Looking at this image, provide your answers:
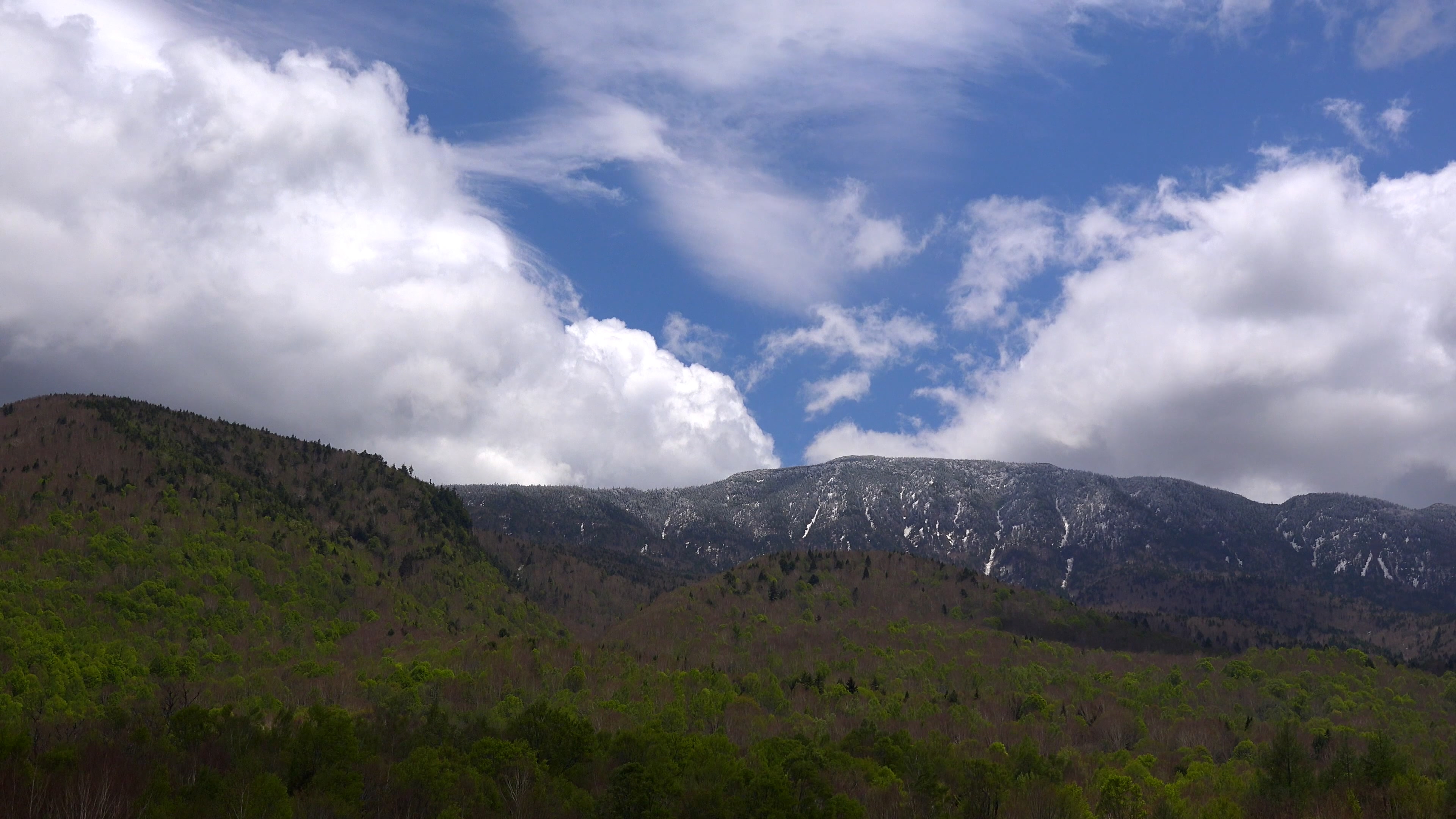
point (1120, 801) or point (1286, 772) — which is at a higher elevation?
point (1286, 772)

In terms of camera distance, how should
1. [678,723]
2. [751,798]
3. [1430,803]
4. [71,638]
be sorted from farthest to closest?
1. [71,638]
2. [678,723]
3. [751,798]
4. [1430,803]

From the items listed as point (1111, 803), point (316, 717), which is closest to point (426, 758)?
point (316, 717)

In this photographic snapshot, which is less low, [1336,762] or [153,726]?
[1336,762]

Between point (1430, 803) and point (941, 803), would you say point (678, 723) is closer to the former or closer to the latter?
point (941, 803)

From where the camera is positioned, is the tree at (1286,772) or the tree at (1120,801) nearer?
the tree at (1286,772)

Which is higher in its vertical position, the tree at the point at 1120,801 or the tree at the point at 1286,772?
the tree at the point at 1286,772

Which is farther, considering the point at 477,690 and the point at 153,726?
the point at 477,690

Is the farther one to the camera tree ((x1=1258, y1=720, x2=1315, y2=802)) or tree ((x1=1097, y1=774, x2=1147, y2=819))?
tree ((x1=1097, y1=774, x2=1147, y2=819))

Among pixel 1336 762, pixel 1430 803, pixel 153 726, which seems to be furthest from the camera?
pixel 153 726

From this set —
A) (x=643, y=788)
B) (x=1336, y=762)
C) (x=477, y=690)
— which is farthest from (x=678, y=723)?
(x=1336, y=762)

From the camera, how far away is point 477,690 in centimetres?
19088

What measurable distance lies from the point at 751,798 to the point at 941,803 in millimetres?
20854

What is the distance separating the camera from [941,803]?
312 feet

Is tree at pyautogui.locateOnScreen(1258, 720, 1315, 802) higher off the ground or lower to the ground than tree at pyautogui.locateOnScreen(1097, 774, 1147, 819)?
higher
